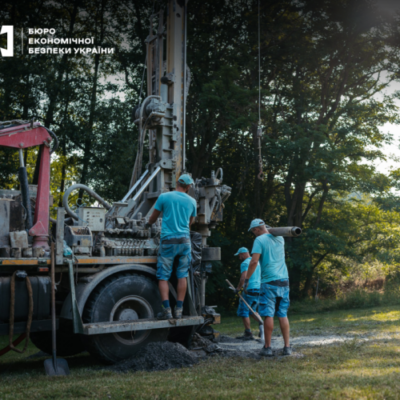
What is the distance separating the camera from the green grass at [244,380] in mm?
5004

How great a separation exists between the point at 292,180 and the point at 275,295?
15.0m

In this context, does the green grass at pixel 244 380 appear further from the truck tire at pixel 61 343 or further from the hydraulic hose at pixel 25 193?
the hydraulic hose at pixel 25 193

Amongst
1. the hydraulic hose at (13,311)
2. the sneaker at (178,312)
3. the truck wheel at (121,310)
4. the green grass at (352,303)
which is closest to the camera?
the hydraulic hose at (13,311)

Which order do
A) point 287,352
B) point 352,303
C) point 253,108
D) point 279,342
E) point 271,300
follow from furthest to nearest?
point 352,303, point 253,108, point 279,342, point 271,300, point 287,352

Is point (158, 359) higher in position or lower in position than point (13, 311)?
lower

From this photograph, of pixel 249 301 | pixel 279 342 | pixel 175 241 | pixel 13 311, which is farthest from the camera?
pixel 249 301

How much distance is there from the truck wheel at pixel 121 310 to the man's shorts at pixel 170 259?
0.96ft

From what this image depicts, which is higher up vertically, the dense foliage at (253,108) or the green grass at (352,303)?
the dense foliage at (253,108)

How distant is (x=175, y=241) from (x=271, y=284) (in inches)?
57.0

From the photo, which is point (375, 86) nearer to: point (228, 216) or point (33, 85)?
point (228, 216)

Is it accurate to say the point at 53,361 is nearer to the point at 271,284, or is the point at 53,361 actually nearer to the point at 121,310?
the point at 121,310

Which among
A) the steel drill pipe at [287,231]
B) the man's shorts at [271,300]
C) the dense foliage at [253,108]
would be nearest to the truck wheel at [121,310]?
the man's shorts at [271,300]

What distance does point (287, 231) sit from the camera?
24.0ft

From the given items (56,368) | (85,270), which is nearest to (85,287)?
(85,270)
